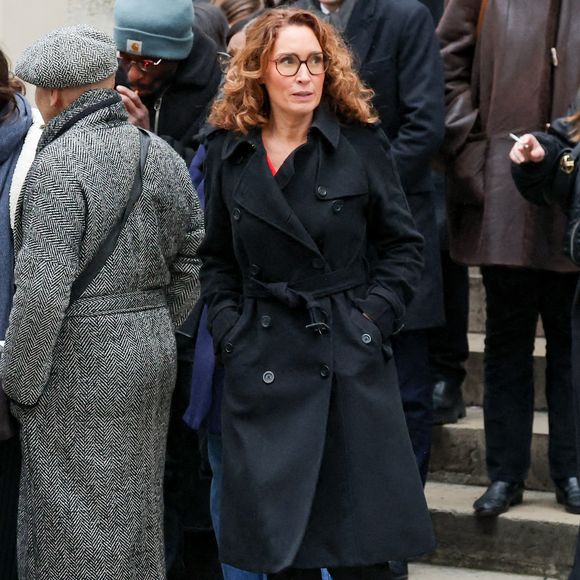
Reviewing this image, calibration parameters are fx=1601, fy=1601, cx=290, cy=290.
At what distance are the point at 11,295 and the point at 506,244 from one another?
190 centimetres

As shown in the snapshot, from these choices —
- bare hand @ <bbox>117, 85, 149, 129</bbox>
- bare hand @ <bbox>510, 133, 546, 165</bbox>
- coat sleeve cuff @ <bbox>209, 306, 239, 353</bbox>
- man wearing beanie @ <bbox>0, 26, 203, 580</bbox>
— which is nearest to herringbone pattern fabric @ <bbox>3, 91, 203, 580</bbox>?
man wearing beanie @ <bbox>0, 26, 203, 580</bbox>

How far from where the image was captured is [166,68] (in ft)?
19.0

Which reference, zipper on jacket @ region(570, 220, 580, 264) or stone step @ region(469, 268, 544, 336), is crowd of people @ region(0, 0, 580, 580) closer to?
zipper on jacket @ region(570, 220, 580, 264)

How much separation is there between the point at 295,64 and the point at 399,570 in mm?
2149

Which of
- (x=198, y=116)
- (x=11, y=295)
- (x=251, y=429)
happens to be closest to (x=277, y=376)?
(x=251, y=429)

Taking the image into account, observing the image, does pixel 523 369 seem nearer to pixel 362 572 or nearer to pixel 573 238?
pixel 573 238

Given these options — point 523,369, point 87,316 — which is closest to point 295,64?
point 87,316

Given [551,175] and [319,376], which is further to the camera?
[551,175]

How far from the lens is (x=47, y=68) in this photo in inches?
184

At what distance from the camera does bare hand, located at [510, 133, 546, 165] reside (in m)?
5.03

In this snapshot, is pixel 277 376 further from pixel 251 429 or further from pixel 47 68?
pixel 47 68

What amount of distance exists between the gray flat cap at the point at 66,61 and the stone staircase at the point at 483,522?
236 cm

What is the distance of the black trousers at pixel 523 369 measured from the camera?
5957 mm

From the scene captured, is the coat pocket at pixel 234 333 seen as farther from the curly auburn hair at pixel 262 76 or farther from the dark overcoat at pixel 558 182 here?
the dark overcoat at pixel 558 182
